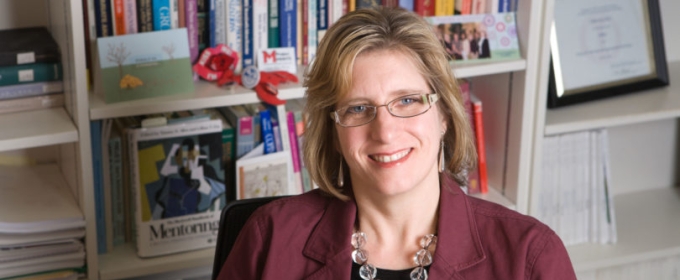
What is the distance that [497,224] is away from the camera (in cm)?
160

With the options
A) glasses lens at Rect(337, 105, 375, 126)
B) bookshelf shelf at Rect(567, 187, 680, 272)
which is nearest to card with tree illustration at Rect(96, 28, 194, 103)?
glasses lens at Rect(337, 105, 375, 126)

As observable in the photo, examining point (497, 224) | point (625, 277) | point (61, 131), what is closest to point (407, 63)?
point (497, 224)

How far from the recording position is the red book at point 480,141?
2.39m

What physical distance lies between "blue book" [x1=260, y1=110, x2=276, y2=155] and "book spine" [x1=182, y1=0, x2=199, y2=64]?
20cm

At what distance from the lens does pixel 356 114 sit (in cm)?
157

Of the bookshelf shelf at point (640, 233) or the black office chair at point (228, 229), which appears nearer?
the black office chair at point (228, 229)

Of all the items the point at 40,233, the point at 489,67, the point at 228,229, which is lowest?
the point at 40,233

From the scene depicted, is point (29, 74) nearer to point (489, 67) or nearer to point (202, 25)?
point (202, 25)

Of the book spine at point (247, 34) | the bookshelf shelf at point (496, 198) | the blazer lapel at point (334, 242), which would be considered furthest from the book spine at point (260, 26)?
the bookshelf shelf at point (496, 198)

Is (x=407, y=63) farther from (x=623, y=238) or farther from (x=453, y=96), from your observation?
(x=623, y=238)

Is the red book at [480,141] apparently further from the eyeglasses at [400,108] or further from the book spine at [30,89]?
the book spine at [30,89]

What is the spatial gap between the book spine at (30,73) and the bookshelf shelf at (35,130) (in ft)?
0.25

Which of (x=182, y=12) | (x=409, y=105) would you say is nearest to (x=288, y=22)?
(x=182, y=12)

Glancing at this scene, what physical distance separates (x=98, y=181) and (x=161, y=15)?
1.31ft
